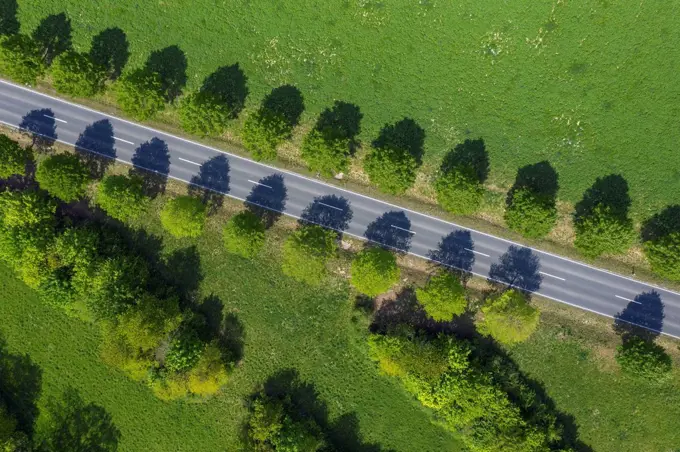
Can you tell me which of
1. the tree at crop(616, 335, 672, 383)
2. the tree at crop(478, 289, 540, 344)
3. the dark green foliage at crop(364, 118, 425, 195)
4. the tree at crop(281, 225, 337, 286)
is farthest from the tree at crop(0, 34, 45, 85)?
the tree at crop(616, 335, 672, 383)

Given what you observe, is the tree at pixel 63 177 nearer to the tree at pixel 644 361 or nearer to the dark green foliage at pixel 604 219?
the dark green foliage at pixel 604 219

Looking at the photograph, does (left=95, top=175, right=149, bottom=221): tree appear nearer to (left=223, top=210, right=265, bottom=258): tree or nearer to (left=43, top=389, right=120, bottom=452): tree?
(left=223, top=210, right=265, bottom=258): tree

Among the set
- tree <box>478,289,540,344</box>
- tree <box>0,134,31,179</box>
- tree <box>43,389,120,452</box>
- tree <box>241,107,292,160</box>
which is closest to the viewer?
tree <box>478,289,540,344</box>

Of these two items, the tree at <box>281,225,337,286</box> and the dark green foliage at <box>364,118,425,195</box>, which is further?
the dark green foliage at <box>364,118,425,195</box>

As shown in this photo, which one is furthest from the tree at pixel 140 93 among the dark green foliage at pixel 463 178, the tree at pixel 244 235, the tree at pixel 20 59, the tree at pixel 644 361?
the tree at pixel 644 361

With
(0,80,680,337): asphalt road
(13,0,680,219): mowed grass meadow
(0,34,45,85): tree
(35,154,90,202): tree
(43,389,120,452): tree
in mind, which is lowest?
(43,389,120,452): tree

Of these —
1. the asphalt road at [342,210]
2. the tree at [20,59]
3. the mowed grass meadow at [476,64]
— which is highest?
the mowed grass meadow at [476,64]

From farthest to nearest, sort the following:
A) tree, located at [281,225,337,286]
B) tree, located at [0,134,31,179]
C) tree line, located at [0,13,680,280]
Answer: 1. tree, located at [0,134,31,179]
2. tree line, located at [0,13,680,280]
3. tree, located at [281,225,337,286]
